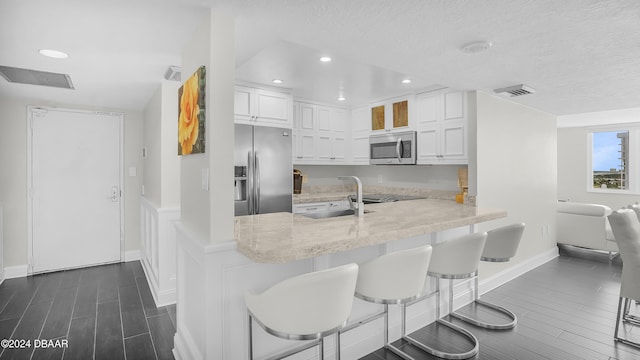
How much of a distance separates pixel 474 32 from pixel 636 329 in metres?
2.83

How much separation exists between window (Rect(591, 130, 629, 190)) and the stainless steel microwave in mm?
5478

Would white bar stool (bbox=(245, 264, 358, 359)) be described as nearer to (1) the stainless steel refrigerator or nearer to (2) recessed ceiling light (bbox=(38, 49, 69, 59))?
(1) the stainless steel refrigerator

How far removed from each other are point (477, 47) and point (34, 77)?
390cm

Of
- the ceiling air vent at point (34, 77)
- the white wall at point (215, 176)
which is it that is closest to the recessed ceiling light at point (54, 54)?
the ceiling air vent at point (34, 77)

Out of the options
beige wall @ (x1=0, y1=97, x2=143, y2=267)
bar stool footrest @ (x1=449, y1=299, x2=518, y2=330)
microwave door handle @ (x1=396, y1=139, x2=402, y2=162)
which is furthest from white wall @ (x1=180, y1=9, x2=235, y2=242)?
beige wall @ (x1=0, y1=97, x2=143, y2=267)

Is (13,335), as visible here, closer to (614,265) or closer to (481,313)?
(481,313)

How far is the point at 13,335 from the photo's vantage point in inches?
101

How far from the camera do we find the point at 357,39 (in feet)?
7.04

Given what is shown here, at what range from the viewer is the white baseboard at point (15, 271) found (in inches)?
156

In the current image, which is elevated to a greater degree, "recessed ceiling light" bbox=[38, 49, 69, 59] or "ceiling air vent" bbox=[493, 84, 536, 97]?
"recessed ceiling light" bbox=[38, 49, 69, 59]

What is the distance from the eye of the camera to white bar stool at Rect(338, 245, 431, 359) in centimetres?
182

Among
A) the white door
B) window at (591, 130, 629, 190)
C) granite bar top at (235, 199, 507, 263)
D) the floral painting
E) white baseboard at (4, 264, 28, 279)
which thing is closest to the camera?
granite bar top at (235, 199, 507, 263)

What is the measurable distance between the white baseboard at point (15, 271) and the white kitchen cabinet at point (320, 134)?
3.63 metres

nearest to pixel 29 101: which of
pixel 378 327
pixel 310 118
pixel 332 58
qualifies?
pixel 310 118
